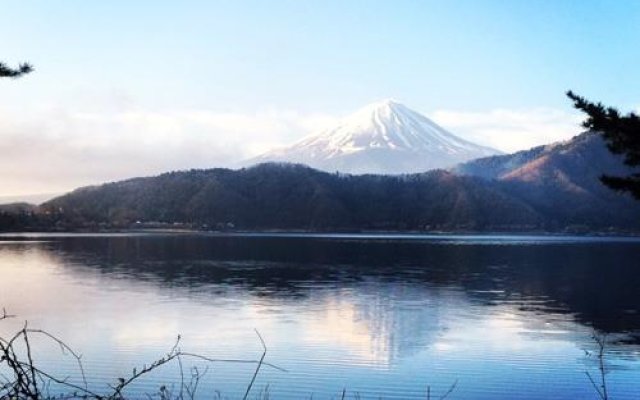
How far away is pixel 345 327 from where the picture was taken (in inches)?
843

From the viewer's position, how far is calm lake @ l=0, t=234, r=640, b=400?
14.1 metres

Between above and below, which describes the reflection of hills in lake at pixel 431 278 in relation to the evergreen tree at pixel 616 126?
below

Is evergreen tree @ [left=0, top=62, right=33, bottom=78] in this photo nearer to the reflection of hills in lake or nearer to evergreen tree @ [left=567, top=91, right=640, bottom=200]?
evergreen tree @ [left=567, top=91, right=640, bottom=200]

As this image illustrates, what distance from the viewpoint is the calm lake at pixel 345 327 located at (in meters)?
14.1

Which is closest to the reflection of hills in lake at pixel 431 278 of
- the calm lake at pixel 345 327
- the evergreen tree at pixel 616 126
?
the calm lake at pixel 345 327

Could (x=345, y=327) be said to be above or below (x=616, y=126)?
below

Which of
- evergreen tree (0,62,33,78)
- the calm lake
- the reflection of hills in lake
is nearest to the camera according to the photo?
evergreen tree (0,62,33,78)

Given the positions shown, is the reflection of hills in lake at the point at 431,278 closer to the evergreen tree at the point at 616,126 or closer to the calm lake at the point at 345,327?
the calm lake at the point at 345,327

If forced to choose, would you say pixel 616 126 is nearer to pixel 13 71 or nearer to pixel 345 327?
pixel 13 71

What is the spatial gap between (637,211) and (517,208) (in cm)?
2366

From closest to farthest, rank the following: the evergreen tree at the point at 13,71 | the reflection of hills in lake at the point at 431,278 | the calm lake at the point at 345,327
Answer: the evergreen tree at the point at 13,71
the calm lake at the point at 345,327
the reflection of hills in lake at the point at 431,278

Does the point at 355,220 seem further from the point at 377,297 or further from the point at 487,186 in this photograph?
the point at 377,297

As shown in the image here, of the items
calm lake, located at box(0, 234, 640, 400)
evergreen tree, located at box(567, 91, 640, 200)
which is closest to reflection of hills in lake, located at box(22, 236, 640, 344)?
calm lake, located at box(0, 234, 640, 400)

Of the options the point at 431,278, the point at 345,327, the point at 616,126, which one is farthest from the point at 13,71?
the point at 431,278
